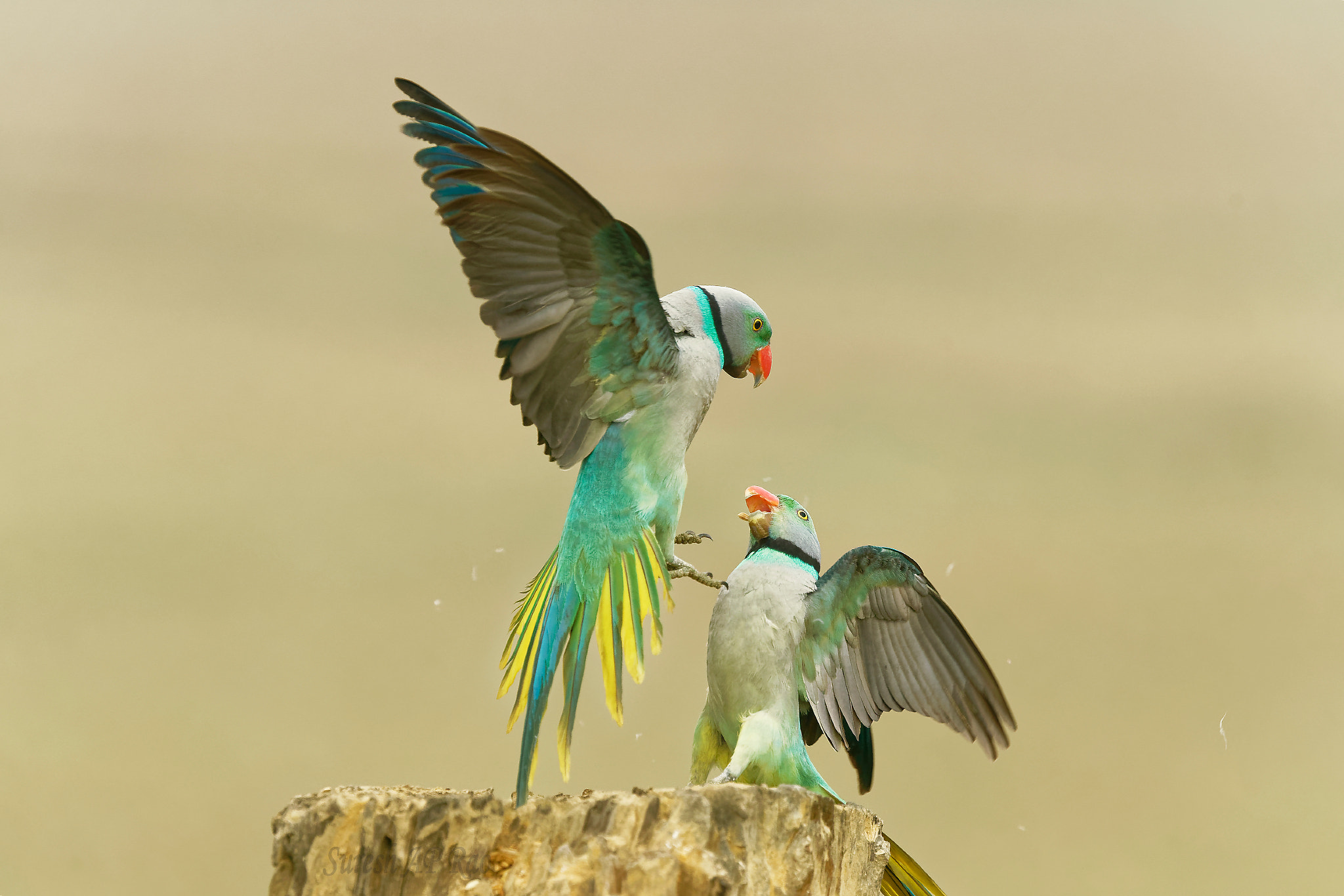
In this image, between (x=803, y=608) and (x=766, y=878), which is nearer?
(x=766, y=878)

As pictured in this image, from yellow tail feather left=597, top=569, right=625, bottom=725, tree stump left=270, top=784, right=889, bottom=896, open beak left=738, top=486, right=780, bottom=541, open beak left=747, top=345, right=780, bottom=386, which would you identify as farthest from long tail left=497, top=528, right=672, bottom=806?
open beak left=747, top=345, right=780, bottom=386

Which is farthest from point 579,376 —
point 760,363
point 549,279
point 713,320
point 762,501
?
point 762,501

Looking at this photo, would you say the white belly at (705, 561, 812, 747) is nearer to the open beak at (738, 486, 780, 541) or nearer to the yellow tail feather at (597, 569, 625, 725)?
the open beak at (738, 486, 780, 541)

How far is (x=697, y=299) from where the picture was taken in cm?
230

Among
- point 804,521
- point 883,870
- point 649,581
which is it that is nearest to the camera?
point 649,581

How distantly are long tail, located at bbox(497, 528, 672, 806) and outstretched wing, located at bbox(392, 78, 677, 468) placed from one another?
28 centimetres

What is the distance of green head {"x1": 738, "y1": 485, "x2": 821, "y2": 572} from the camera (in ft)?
7.97

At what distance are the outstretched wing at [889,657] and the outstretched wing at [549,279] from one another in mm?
626

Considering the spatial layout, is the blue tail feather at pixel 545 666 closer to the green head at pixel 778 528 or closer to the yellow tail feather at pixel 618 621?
the yellow tail feather at pixel 618 621

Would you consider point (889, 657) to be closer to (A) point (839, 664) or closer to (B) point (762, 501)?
(A) point (839, 664)

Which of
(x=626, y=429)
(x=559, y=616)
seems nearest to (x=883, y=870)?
(x=559, y=616)

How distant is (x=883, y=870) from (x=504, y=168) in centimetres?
166

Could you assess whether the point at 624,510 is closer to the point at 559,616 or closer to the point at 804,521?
the point at 559,616

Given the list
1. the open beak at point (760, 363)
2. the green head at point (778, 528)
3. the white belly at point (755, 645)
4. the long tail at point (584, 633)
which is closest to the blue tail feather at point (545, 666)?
the long tail at point (584, 633)
